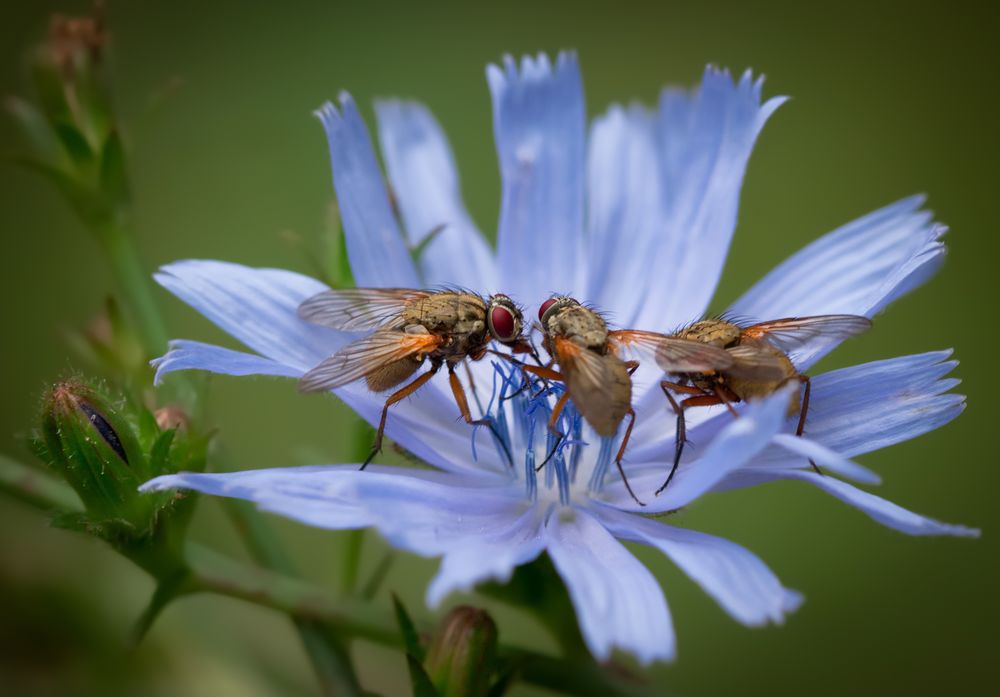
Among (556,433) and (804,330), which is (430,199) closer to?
(556,433)

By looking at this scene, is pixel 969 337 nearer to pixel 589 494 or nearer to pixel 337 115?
pixel 589 494

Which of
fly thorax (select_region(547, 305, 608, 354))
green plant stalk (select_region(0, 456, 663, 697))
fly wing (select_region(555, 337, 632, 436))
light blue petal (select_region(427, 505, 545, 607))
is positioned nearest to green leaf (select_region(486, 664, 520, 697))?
green plant stalk (select_region(0, 456, 663, 697))

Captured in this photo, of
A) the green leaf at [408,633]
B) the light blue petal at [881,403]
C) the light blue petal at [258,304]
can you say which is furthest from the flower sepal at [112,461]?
the light blue petal at [881,403]

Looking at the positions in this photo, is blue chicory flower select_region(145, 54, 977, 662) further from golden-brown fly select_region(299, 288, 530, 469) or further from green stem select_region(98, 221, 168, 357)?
green stem select_region(98, 221, 168, 357)

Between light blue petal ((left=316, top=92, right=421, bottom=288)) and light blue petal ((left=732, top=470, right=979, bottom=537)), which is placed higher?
light blue petal ((left=316, top=92, right=421, bottom=288))

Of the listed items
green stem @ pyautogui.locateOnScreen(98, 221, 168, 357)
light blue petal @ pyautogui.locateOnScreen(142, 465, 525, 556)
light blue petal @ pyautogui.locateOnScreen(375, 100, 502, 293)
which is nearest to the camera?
light blue petal @ pyautogui.locateOnScreen(142, 465, 525, 556)

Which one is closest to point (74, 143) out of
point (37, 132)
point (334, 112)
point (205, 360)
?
point (37, 132)
